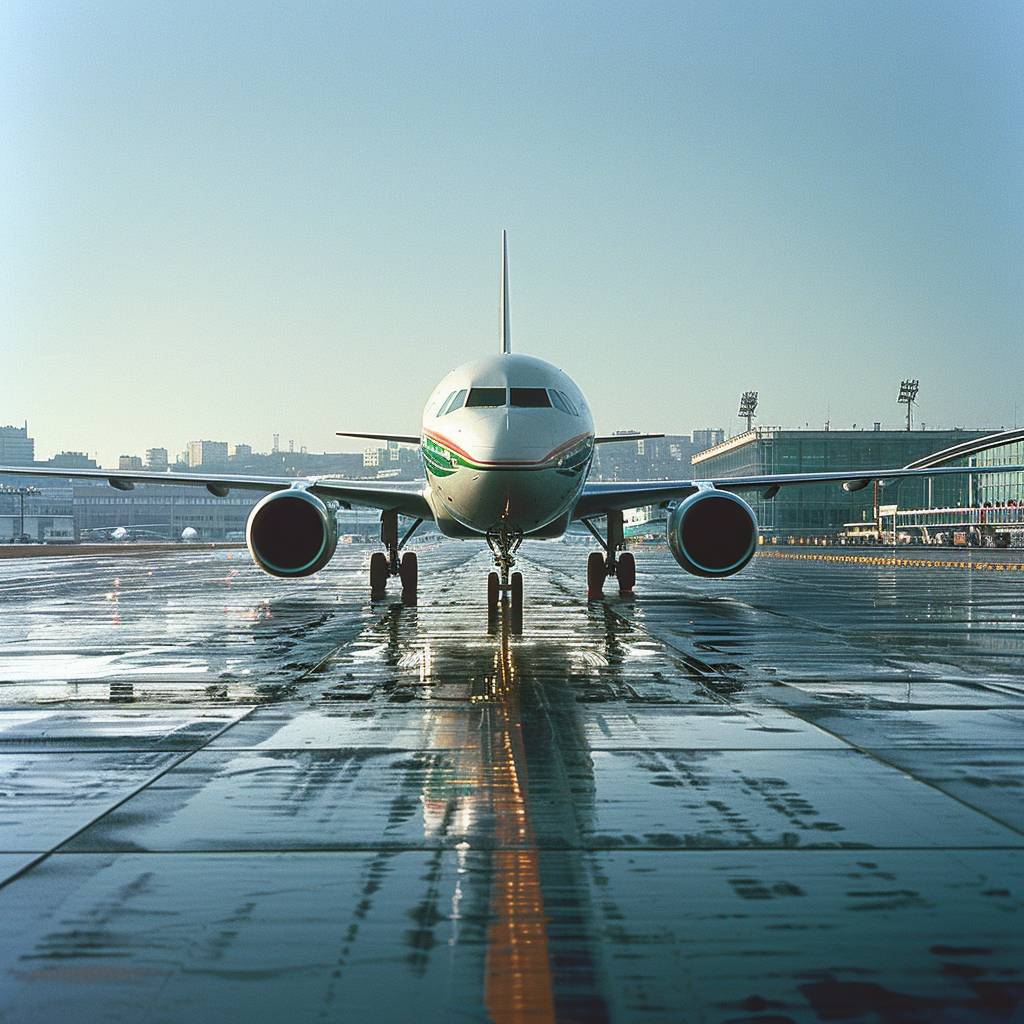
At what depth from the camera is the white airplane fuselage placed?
1362cm

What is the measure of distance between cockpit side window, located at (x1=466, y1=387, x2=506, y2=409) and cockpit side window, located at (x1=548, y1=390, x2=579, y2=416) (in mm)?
729

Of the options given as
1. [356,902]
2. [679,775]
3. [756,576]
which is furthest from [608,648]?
[756,576]

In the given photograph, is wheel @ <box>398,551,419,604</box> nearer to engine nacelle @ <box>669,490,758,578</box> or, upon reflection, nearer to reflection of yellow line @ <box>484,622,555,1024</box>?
engine nacelle @ <box>669,490,758,578</box>

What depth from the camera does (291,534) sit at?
1791 cm

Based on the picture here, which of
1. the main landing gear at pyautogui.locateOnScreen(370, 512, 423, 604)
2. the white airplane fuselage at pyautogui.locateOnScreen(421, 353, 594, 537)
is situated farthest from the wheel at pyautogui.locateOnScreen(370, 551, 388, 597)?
the white airplane fuselage at pyautogui.locateOnScreen(421, 353, 594, 537)

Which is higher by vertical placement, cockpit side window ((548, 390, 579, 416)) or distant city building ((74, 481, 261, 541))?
distant city building ((74, 481, 261, 541))

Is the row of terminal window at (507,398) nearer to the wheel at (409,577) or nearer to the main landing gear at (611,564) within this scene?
the wheel at (409,577)

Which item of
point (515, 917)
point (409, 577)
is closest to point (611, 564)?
point (409, 577)

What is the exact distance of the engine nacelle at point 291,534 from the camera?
17703mm

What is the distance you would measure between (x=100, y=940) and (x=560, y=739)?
3.79 metres

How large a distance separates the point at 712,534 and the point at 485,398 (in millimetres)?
5274

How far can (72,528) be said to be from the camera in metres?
152

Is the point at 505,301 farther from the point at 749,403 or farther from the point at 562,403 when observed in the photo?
the point at 749,403

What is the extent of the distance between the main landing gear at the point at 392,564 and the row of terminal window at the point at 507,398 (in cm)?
616
